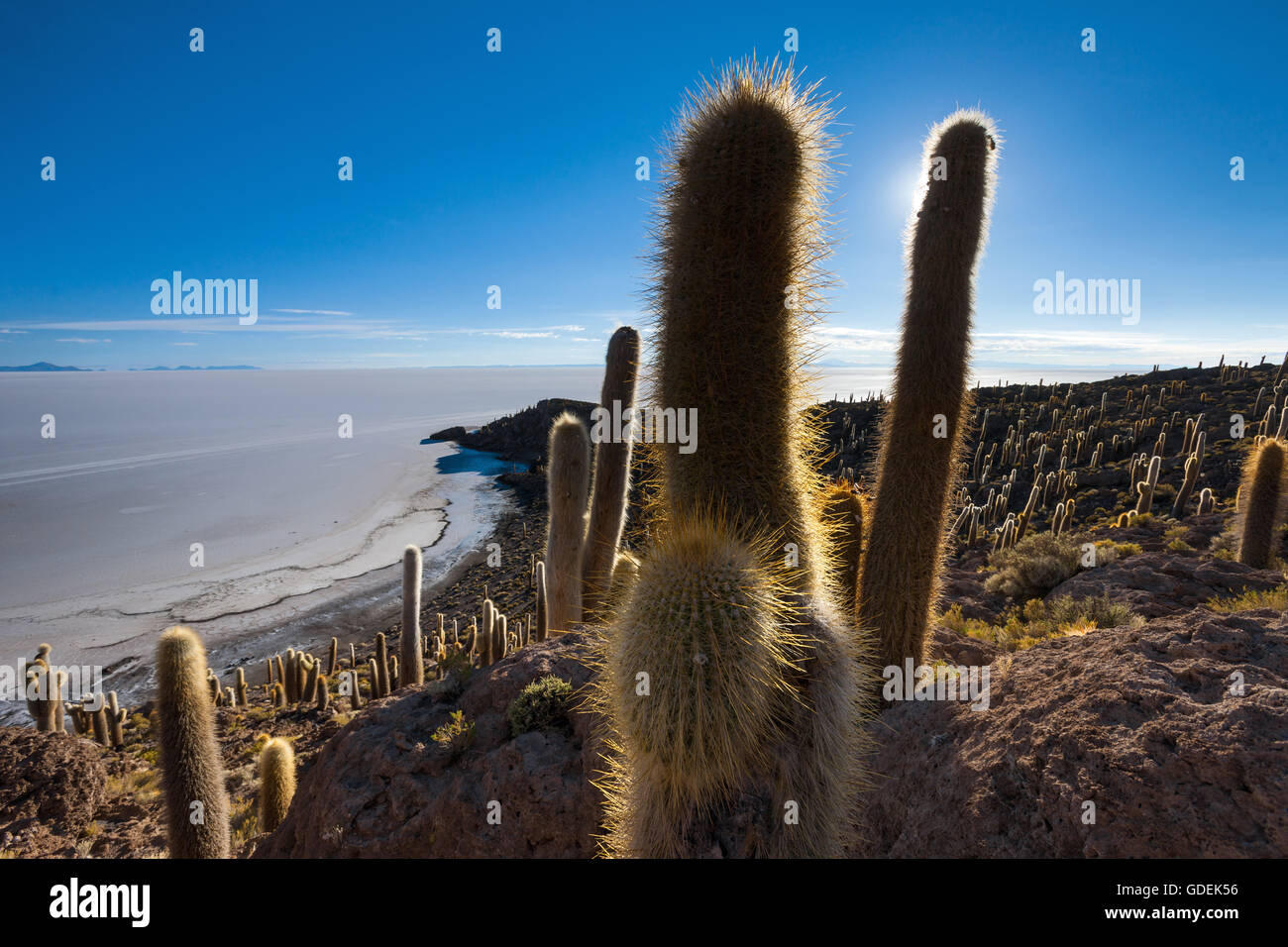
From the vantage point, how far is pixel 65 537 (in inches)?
1601

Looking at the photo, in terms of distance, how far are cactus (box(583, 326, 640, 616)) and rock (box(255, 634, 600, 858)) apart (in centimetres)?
311

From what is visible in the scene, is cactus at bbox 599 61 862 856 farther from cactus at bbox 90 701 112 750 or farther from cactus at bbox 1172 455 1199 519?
cactus at bbox 1172 455 1199 519

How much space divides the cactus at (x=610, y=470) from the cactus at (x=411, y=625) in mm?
4879

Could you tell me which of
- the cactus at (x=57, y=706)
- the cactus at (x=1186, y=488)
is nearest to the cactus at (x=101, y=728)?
the cactus at (x=57, y=706)

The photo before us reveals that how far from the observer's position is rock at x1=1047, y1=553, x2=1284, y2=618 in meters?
8.58

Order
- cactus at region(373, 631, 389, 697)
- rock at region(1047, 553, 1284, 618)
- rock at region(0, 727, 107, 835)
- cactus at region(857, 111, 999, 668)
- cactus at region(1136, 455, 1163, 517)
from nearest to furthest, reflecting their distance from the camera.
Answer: cactus at region(857, 111, 999, 668) < rock at region(0, 727, 107, 835) < rock at region(1047, 553, 1284, 618) < cactus at region(373, 631, 389, 697) < cactus at region(1136, 455, 1163, 517)

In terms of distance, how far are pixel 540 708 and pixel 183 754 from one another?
358 centimetres

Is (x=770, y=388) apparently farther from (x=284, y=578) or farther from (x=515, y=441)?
(x=515, y=441)

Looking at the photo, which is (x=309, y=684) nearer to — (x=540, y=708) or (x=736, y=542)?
(x=540, y=708)

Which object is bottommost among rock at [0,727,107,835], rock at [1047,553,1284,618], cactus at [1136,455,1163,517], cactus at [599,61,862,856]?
rock at [0,727,107,835]

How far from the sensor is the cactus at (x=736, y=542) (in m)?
2.10

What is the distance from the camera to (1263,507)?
33.7 ft

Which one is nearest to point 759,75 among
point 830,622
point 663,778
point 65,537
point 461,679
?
point 830,622

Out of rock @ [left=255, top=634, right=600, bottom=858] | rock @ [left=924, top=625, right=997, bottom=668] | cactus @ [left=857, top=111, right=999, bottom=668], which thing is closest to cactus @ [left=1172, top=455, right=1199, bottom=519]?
rock @ [left=924, top=625, right=997, bottom=668]
